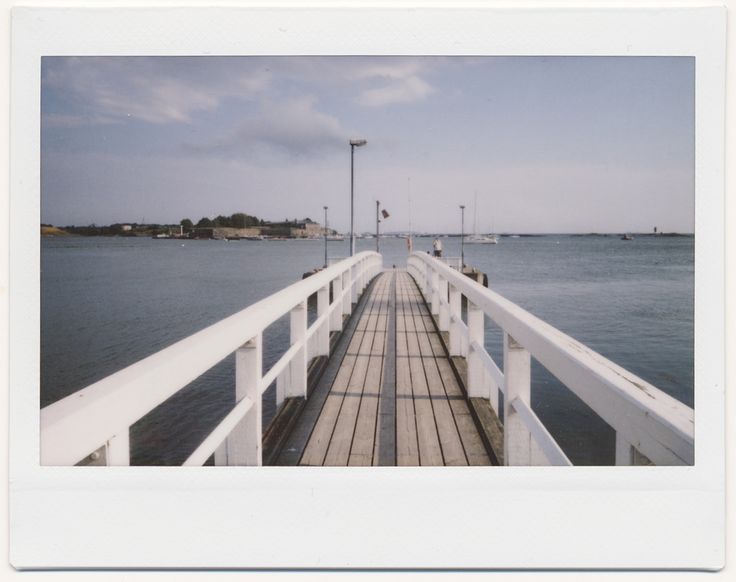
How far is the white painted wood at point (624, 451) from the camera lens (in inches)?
54.8

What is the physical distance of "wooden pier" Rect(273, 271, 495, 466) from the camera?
2.67m

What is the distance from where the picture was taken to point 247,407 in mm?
2086

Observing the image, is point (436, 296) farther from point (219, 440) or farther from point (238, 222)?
point (238, 222)

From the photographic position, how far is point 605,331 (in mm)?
16031

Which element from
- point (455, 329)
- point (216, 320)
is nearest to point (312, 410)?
point (455, 329)

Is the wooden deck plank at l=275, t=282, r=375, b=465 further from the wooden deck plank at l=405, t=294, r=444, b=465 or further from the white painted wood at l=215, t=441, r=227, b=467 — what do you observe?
the wooden deck plank at l=405, t=294, r=444, b=465

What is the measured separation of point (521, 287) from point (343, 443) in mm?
27860

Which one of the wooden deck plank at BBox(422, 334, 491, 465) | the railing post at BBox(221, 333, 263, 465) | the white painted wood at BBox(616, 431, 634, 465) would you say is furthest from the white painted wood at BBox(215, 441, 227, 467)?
the white painted wood at BBox(616, 431, 634, 465)

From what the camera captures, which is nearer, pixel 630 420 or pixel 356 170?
pixel 630 420

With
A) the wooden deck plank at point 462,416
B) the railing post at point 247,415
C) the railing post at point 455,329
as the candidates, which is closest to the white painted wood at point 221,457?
the railing post at point 247,415
